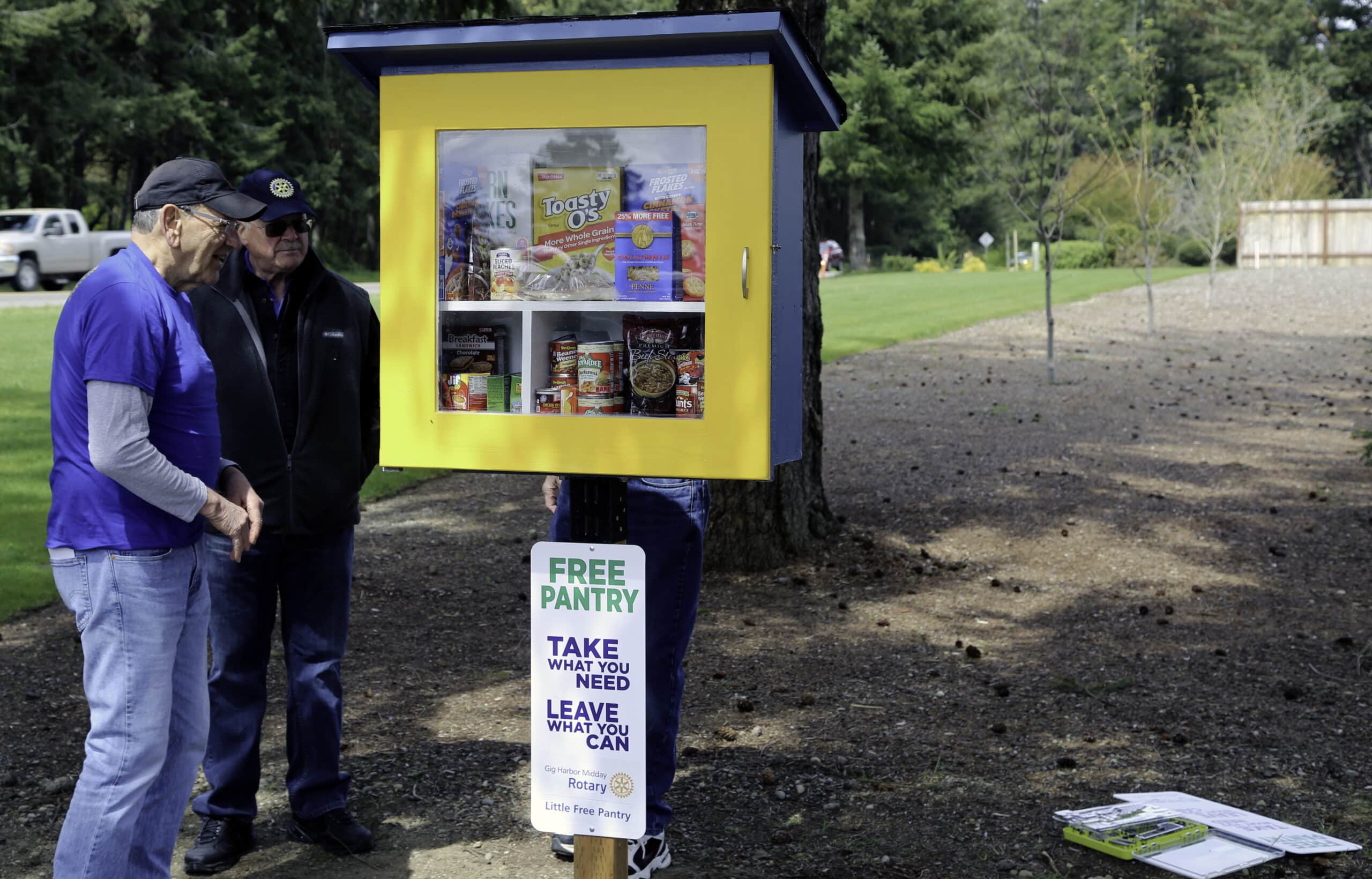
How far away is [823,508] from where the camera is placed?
8.30 meters

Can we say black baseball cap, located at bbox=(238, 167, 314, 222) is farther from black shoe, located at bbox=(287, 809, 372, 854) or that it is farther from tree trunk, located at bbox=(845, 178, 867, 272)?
tree trunk, located at bbox=(845, 178, 867, 272)

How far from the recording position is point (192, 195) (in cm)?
320

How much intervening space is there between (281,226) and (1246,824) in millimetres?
3409

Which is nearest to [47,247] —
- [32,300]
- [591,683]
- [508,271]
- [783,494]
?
[32,300]

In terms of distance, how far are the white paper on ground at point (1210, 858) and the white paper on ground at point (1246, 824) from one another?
5cm

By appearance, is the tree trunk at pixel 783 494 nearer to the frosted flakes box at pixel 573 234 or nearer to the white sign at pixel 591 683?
the white sign at pixel 591 683

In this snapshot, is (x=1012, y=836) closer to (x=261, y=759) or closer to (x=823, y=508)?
(x=261, y=759)

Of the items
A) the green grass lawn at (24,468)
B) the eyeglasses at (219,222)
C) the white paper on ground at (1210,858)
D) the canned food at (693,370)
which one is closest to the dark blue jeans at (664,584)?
the canned food at (693,370)

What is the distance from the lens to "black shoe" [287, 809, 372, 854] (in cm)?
416

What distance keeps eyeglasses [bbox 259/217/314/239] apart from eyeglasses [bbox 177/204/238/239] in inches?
24.9

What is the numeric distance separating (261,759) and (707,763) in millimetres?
1609

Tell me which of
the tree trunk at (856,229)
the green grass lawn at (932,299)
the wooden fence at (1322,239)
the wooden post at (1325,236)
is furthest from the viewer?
the tree trunk at (856,229)

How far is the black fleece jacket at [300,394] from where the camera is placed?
3.99m

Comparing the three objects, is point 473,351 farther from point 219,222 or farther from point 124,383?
point 124,383
